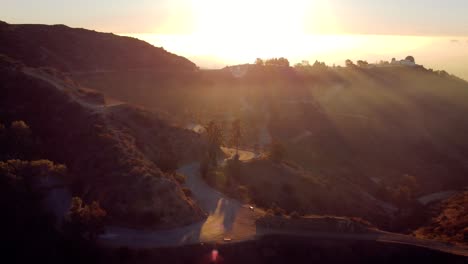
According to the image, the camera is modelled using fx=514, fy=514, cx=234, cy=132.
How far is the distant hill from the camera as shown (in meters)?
100

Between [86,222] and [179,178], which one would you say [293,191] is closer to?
[179,178]

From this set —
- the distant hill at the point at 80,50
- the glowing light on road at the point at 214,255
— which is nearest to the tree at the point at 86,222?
the glowing light on road at the point at 214,255

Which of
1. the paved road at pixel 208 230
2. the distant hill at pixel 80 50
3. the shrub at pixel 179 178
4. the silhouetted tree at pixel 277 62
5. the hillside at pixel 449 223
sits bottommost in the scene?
the hillside at pixel 449 223

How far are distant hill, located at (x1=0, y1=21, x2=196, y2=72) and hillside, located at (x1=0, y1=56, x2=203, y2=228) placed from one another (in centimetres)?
2243

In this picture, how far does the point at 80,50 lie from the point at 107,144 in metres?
65.4

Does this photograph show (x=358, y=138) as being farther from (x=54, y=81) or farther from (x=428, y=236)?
(x=54, y=81)

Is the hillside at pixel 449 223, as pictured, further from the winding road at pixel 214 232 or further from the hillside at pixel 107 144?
the hillside at pixel 107 144

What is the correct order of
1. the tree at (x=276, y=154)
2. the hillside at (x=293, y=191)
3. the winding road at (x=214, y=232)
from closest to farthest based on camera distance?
the winding road at (x=214, y=232)
the hillside at (x=293, y=191)
the tree at (x=276, y=154)

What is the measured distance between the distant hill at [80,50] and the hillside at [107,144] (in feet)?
73.6

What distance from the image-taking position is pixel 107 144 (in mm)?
55844

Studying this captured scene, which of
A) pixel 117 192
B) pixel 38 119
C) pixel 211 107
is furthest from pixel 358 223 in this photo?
pixel 211 107

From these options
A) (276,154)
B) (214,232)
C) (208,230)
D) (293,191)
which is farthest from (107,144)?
(276,154)

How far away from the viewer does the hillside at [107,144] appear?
4719 cm

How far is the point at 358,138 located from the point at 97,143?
6126 centimetres
